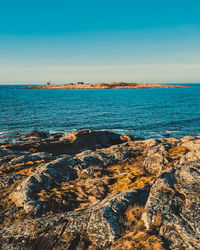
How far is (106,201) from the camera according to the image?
30.6 feet

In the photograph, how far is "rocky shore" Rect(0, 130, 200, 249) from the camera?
7355mm

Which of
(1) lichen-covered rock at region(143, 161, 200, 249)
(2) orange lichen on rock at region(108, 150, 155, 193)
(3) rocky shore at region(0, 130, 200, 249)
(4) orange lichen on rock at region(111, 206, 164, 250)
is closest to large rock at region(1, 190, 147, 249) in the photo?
(3) rocky shore at region(0, 130, 200, 249)

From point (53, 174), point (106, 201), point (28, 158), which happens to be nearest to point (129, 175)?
point (106, 201)

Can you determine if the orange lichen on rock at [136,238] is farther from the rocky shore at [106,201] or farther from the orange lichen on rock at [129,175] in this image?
the orange lichen on rock at [129,175]

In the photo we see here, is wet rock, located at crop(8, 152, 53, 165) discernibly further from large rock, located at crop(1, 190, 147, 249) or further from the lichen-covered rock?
the lichen-covered rock

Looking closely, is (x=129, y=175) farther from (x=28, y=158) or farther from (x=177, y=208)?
(x=28, y=158)

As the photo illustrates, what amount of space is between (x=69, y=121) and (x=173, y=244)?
2252 inches

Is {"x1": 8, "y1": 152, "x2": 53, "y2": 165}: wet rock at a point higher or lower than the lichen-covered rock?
lower

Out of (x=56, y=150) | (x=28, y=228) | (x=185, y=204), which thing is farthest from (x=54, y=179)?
(x=56, y=150)

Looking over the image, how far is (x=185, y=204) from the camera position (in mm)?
8578

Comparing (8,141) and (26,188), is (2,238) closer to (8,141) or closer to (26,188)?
(26,188)

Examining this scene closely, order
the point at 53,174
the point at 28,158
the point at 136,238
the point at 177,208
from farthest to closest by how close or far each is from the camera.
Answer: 1. the point at 28,158
2. the point at 53,174
3. the point at 177,208
4. the point at 136,238

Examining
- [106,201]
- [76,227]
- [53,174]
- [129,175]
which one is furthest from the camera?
[53,174]

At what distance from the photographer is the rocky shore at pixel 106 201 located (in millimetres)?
7355
